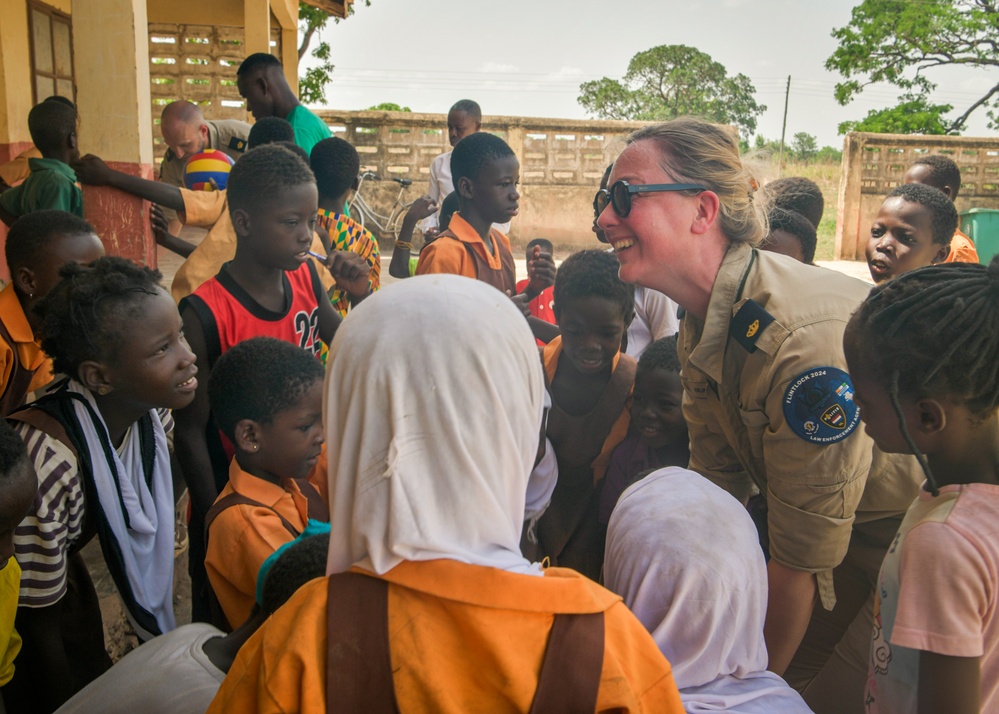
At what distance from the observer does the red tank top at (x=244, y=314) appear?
2.39 meters

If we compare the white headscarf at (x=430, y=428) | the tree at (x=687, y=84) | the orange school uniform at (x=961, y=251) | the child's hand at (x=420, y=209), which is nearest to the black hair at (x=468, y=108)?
the child's hand at (x=420, y=209)

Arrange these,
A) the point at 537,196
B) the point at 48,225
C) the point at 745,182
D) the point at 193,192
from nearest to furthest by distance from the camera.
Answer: the point at 745,182
the point at 48,225
the point at 193,192
the point at 537,196

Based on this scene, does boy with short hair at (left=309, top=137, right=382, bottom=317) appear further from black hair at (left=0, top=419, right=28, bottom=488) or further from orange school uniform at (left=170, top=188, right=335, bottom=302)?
black hair at (left=0, top=419, right=28, bottom=488)

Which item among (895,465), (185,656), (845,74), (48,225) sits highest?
(845,74)

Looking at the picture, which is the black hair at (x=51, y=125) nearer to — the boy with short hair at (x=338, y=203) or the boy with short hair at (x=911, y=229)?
the boy with short hair at (x=338, y=203)

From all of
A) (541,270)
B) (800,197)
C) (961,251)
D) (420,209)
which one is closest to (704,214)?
(541,270)

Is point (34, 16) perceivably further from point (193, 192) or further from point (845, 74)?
point (845, 74)

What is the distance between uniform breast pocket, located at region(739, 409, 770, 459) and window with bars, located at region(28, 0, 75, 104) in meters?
8.56

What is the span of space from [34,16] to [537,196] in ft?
28.9

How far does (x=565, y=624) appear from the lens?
0.96 m

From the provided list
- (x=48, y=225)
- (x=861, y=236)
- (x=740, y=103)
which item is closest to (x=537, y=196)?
(x=861, y=236)

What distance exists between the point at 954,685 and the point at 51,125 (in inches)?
183

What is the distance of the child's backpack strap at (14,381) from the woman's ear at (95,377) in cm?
81

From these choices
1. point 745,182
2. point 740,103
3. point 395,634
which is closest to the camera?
point 395,634
